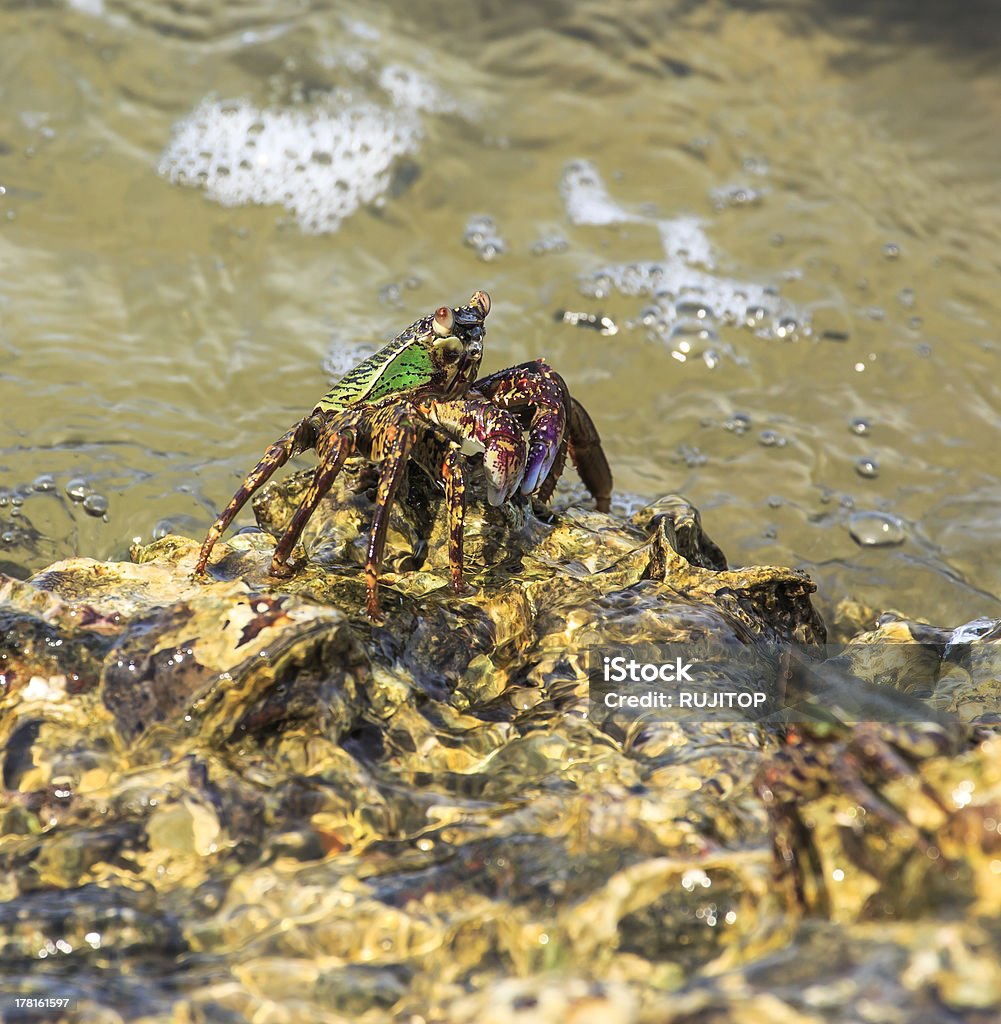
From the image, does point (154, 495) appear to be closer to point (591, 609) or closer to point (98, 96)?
point (591, 609)

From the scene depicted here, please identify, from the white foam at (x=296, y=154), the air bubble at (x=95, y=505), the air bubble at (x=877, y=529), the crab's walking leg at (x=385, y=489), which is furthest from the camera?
the white foam at (x=296, y=154)

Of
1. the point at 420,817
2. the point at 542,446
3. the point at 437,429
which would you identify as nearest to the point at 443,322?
the point at 437,429

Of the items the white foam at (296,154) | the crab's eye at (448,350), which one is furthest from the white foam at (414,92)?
the crab's eye at (448,350)

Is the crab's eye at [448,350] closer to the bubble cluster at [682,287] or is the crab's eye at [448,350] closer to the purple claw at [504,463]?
the purple claw at [504,463]

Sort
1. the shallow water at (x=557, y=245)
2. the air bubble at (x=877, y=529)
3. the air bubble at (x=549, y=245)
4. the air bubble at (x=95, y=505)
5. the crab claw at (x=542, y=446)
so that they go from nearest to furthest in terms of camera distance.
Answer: the crab claw at (x=542, y=446)
the air bubble at (x=95, y=505)
the air bubble at (x=877, y=529)
the shallow water at (x=557, y=245)
the air bubble at (x=549, y=245)

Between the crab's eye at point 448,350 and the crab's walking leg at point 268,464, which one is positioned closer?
the crab's walking leg at point 268,464

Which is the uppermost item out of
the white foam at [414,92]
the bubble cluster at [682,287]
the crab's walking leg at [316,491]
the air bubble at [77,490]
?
the white foam at [414,92]
